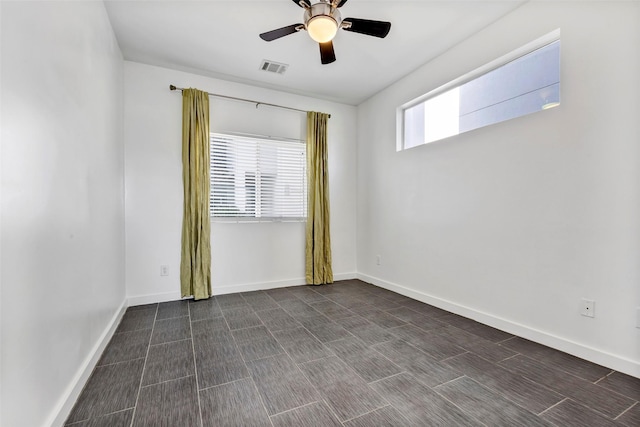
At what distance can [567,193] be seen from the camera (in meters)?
2.11

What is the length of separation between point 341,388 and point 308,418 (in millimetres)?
309

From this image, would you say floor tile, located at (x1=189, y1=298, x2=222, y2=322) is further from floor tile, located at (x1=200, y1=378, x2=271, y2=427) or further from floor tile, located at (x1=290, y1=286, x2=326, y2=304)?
floor tile, located at (x1=200, y1=378, x2=271, y2=427)

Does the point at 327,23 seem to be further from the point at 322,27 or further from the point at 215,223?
the point at 215,223

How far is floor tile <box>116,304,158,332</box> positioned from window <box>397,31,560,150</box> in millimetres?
3561

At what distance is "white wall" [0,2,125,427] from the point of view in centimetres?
105

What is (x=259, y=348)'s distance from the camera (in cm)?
222

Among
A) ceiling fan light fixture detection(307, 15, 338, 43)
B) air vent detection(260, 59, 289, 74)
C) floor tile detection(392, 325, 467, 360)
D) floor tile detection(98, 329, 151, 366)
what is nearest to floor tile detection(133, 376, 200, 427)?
floor tile detection(98, 329, 151, 366)

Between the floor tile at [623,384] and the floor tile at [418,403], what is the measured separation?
100cm

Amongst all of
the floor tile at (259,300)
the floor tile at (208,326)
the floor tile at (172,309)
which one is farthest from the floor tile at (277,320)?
the floor tile at (172,309)

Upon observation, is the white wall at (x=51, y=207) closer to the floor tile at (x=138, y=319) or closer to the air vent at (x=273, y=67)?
the floor tile at (x=138, y=319)

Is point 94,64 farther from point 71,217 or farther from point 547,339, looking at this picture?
point 547,339

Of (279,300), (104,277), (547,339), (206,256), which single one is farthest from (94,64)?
(547,339)

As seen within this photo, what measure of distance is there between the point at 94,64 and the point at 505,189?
340 cm

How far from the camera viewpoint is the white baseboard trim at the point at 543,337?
1861 mm
